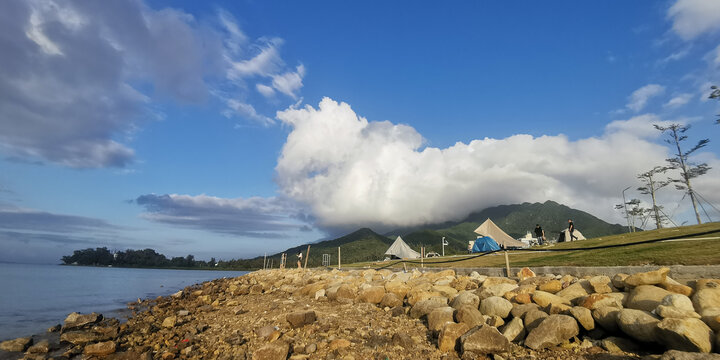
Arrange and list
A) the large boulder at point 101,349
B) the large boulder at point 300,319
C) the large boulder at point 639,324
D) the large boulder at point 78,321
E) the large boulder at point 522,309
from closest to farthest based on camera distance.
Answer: the large boulder at point 639,324 → the large boulder at point 522,309 → the large boulder at point 300,319 → the large boulder at point 101,349 → the large boulder at point 78,321

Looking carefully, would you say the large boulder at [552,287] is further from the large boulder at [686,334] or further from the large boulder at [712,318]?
the large boulder at [686,334]

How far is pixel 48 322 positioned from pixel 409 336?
17950 millimetres

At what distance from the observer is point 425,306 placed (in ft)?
27.2

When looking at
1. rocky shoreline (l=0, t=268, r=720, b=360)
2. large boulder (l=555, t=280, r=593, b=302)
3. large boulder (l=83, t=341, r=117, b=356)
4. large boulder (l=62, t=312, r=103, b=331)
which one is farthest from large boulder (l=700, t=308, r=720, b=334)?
large boulder (l=62, t=312, r=103, b=331)

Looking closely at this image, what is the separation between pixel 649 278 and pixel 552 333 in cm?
258

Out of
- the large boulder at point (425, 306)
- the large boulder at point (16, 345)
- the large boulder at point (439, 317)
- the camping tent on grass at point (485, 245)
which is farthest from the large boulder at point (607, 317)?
the camping tent on grass at point (485, 245)

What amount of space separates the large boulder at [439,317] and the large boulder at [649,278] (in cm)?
359

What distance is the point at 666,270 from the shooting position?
6.43 meters

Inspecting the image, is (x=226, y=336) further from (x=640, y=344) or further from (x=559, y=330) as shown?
(x=640, y=344)

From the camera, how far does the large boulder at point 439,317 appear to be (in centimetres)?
710

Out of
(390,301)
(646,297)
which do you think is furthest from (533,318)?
(390,301)

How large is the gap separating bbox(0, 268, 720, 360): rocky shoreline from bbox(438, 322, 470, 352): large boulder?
0.06 feet

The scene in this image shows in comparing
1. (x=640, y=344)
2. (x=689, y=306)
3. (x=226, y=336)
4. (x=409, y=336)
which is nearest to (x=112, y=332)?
(x=226, y=336)

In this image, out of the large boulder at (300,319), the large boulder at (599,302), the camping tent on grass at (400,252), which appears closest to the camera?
the large boulder at (599,302)
